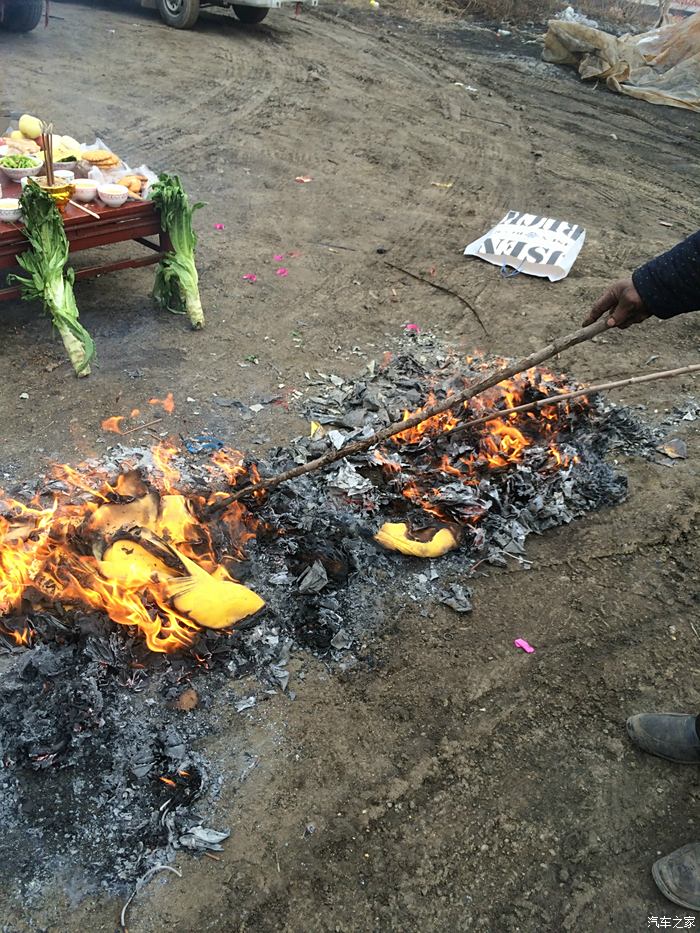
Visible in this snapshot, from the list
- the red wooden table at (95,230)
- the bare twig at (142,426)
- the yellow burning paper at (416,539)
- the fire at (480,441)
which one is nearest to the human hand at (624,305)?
the fire at (480,441)

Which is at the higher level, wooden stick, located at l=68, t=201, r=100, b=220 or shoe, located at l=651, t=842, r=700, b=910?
wooden stick, located at l=68, t=201, r=100, b=220

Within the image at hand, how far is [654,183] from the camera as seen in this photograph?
9461 millimetres

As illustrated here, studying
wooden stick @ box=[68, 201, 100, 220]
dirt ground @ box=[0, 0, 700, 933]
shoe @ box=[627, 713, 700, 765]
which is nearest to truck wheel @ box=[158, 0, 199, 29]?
dirt ground @ box=[0, 0, 700, 933]

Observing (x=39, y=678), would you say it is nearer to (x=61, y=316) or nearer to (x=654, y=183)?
(x=61, y=316)

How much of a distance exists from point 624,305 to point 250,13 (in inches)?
547

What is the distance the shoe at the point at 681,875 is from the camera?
2.64 m

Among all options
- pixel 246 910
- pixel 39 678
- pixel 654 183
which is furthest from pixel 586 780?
pixel 654 183

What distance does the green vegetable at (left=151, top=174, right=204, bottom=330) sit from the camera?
5.55 meters

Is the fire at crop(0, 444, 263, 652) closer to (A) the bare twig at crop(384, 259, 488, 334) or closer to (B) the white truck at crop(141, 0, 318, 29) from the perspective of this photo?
(A) the bare twig at crop(384, 259, 488, 334)

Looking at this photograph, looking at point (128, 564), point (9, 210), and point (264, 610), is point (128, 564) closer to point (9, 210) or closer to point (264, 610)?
point (264, 610)

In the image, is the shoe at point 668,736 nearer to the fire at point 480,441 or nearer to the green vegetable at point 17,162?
the fire at point 480,441

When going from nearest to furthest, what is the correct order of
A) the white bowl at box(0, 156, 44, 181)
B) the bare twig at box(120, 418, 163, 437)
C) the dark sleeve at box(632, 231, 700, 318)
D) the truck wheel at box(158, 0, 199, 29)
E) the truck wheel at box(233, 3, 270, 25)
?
the dark sleeve at box(632, 231, 700, 318), the bare twig at box(120, 418, 163, 437), the white bowl at box(0, 156, 44, 181), the truck wheel at box(158, 0, 199, 29), the truck wheel at box(233, 3, 270, 25)

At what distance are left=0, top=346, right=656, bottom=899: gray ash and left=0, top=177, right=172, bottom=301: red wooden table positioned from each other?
70.0 inches

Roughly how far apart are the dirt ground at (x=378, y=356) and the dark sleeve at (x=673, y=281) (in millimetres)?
1617
